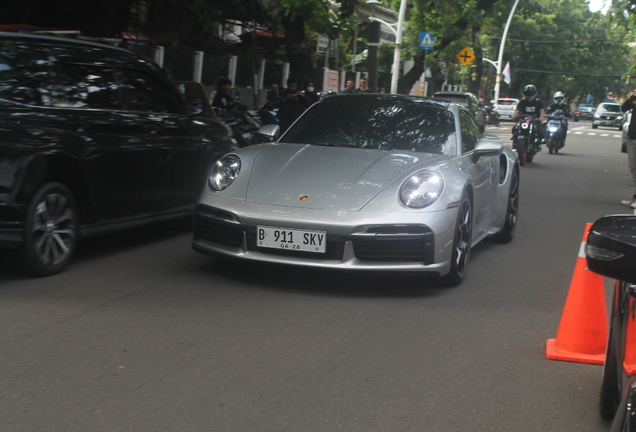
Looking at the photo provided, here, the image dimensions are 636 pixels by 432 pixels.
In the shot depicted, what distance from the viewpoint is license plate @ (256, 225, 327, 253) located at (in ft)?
16.3

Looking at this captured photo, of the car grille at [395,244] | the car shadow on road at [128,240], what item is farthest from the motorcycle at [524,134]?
the car grille at [395,244]

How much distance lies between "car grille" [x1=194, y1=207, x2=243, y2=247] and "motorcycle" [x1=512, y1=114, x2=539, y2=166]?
12.6 metres

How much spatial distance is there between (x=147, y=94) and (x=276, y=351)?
338 centimetres

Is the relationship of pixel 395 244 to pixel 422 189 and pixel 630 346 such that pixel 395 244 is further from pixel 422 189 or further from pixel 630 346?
pixel 630 346

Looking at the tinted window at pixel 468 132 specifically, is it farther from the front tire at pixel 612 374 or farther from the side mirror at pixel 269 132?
the front tire at pixel 612 374

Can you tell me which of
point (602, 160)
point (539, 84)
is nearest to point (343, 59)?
point (602, 160)

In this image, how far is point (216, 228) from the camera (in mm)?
5324

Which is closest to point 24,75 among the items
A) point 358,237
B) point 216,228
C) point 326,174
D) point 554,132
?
point 216,228

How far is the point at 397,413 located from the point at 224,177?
2775mm

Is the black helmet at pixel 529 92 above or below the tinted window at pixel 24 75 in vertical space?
above

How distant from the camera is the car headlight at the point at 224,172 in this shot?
5520 mm

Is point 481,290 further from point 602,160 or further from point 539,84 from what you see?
point 539,84

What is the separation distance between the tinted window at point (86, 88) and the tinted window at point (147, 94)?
0.64 ft

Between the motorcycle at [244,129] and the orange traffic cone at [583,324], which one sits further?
the motorcycle at [244,129]
